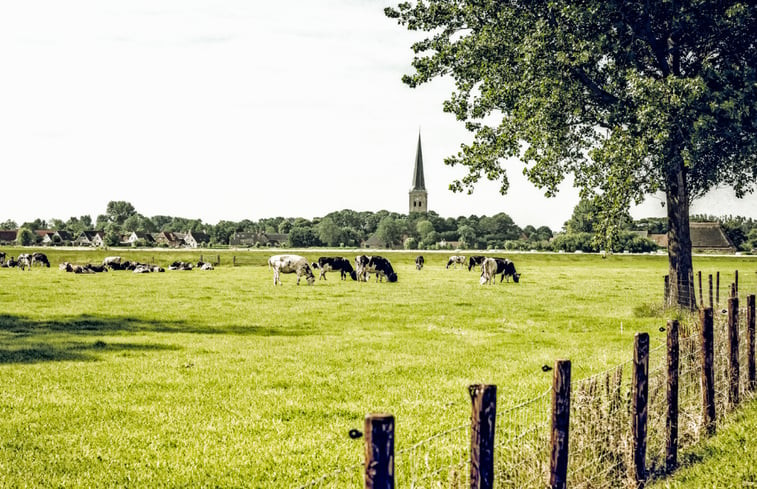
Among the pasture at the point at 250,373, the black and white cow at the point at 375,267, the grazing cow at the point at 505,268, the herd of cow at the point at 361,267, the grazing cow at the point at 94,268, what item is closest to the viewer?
the pasture at the point at 250,373

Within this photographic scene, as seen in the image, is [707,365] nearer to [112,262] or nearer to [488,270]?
[488,270]

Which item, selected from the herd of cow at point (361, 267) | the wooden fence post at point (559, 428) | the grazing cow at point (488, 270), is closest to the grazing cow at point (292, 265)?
the herd of cow at point (361, 267)

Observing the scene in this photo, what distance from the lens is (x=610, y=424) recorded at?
295 inches

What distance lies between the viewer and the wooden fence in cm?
452

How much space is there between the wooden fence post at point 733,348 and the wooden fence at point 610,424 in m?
0.02

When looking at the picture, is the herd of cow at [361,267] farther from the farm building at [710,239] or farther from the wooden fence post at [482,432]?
the farm building at [710,239]

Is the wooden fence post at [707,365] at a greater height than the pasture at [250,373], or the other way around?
the wooden fence post at [707,365]

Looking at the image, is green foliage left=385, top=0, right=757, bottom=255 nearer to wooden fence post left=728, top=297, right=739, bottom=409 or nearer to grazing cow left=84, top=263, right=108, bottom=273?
wooden fence post left=728, top=297, right=739, bottom=409

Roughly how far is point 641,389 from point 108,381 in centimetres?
1063

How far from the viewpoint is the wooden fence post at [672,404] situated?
8.13 metres

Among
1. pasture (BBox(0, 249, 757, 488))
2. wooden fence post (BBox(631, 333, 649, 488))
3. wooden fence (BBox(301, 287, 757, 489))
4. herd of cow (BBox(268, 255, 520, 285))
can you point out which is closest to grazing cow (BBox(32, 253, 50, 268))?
herd of cow (BBox(268, 255, 520, 285))

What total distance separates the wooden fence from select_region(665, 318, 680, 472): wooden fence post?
13 mm

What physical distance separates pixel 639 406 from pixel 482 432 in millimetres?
3606

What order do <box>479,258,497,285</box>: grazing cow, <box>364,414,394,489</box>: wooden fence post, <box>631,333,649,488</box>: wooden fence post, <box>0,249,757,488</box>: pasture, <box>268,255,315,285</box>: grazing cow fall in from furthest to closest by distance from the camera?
<box>479,258,497,285</box>: grazing cow → <box>268,255,315,285</box>: grazing cow → <box>0,249,757,488</box>: pasture → <box>631,333,649,488</box>: wooden fence post → <box>364,414,394,489</box>: wooden fence post
